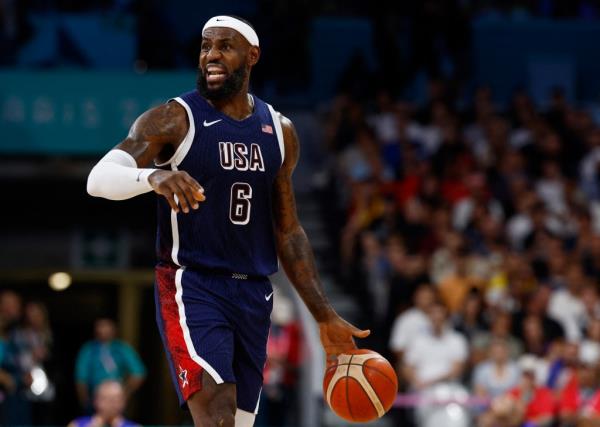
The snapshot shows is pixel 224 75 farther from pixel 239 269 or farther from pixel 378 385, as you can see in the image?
pixel 378 385

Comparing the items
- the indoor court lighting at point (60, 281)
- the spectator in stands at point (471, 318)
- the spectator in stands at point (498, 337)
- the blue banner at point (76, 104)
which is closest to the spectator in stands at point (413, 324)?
the spectator in stands at point (471, 318)

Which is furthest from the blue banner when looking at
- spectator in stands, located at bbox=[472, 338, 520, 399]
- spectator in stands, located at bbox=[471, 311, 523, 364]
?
spectator in stands, located at bbox=[472, 338, 520, 399]

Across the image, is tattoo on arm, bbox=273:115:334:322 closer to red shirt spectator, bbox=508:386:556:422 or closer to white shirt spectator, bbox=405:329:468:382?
red shirt spectator, bbox=508:386:556:422

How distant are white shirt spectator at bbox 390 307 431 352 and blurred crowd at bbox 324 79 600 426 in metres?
0.01

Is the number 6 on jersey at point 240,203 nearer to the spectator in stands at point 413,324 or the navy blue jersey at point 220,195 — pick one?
the navy blue jersey at point 220,195

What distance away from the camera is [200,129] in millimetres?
6039

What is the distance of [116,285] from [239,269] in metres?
13.8

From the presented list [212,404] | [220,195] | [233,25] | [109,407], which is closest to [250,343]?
[212,404]

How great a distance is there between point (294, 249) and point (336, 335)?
0.47m

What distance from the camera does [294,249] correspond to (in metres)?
6.52

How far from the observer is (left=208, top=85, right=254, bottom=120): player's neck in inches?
244

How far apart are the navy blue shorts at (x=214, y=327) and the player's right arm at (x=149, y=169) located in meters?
0.58

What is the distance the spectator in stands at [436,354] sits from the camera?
13.2 m

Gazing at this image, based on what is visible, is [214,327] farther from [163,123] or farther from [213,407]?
[163,123]
